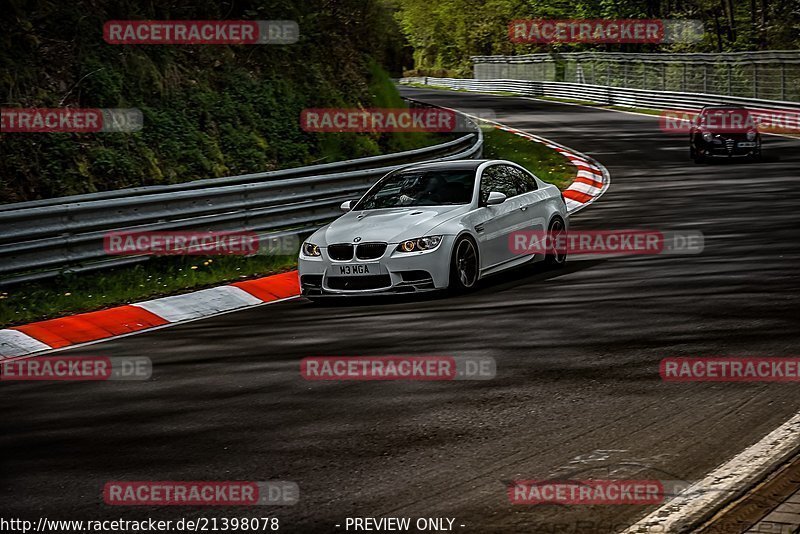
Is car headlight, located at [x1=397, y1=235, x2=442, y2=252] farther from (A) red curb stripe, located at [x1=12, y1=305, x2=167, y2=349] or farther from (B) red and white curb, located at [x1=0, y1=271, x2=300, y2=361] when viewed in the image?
(A) red curb stripe, located at [x1=12, y1=305, x2=167, y2=349]

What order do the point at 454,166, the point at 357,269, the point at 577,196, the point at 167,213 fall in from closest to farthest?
the point at 357,269, the point at 454,166, the point at 167,213, the point at 577,196

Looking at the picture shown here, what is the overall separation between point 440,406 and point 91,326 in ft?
17.9

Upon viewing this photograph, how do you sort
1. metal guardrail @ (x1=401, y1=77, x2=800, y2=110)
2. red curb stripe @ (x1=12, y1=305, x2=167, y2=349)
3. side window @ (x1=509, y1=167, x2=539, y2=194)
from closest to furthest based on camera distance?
red curb stripe @ (x1=12, y1=305, x2=167, y2=349) < side window @ (x1=509, y1=167, x2=539, y2=194) < metal guardrail @ (x1=401, y1=77, x2=800, y2=110)

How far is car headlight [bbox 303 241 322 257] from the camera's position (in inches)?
480

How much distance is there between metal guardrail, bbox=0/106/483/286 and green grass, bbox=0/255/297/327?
0.18 m

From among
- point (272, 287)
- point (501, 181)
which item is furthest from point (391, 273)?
point (272, 287)

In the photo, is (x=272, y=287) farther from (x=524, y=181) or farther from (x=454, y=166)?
(x=524, y=181)

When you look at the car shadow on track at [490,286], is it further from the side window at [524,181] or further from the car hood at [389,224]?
the side window at [524,181]

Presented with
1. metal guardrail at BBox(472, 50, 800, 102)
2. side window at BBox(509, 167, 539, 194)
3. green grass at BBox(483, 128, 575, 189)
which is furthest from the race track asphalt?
metal guardrail at BBox(472, 50, 800, 102)

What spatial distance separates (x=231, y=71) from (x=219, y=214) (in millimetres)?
6784

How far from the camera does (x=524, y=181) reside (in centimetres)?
1365

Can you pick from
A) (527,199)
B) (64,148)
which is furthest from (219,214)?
(527,199)

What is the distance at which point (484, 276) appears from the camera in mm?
12383

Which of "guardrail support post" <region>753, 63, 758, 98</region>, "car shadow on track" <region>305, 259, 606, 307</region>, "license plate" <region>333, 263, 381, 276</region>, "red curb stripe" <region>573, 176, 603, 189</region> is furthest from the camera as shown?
"guardrail support post" <region>753, 63, 758, 98</region>
